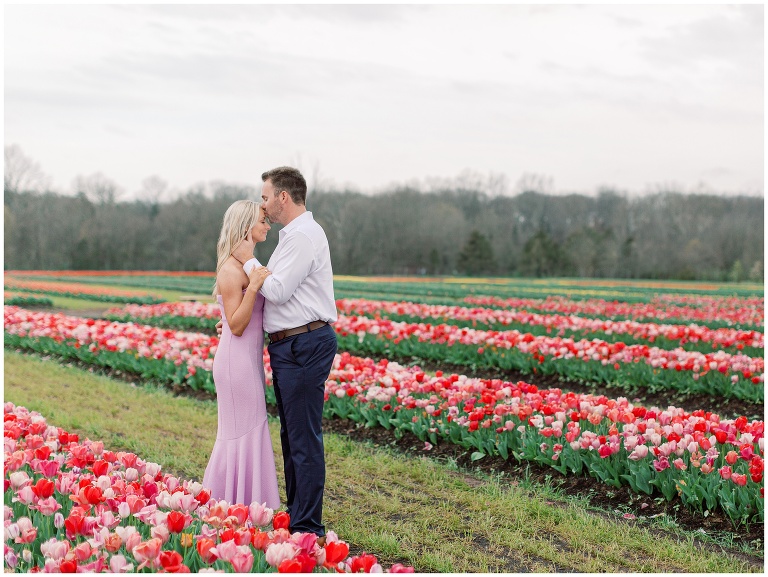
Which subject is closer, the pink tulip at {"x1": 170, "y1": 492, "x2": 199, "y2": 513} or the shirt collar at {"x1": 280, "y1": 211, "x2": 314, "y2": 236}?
the pink tulip at {"x1": 170, "y1": 492, "x2": 199, "y2": 513}

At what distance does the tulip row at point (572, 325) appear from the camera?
34.1 feet

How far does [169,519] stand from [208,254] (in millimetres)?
53197

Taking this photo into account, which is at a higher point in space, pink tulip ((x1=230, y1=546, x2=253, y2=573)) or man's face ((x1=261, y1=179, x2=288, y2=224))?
man's face ((x1=261, y1=179, x2=288, y2=224))

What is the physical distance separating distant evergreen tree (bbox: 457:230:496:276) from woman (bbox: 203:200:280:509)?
54.0 metres

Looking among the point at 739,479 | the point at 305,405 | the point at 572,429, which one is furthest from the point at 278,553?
the point at 572,429

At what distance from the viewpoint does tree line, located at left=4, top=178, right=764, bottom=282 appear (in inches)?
2140

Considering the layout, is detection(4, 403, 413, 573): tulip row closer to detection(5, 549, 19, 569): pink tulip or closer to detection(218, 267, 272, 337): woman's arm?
detection(5, 549, 19, 569): pink tulip

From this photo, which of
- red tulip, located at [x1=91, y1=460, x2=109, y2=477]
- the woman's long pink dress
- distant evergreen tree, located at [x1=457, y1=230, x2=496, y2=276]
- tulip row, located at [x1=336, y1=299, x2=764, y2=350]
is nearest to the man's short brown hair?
the woman's long pink dress

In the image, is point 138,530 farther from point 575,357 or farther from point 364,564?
point 575,357

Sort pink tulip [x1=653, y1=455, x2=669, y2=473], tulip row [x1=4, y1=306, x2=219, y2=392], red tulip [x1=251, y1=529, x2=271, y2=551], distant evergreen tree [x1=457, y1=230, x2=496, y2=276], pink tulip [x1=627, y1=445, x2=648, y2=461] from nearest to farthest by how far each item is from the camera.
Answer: red tulip [x1=251, y1=529, x2=271, y2=551] < pink tulip [x1=653, y1=455, x2=669, y2=473] < pink tulip [x1=627, y1=445, x2=648, y2=461] < tulip row [x1=4, y1=306, x2=219, y2=392] < distant evergreen tree [x1=457, y1=230, x2=496, y2=276]

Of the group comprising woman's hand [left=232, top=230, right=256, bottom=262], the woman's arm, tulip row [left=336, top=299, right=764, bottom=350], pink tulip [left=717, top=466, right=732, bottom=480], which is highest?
woman's hand [left=232, top=230, right=256, bottom=262]

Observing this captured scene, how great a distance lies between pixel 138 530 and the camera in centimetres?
308

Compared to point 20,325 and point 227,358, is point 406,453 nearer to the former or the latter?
point 227,358

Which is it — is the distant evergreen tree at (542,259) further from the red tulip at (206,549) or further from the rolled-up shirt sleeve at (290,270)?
the red tulip at (206,549)
